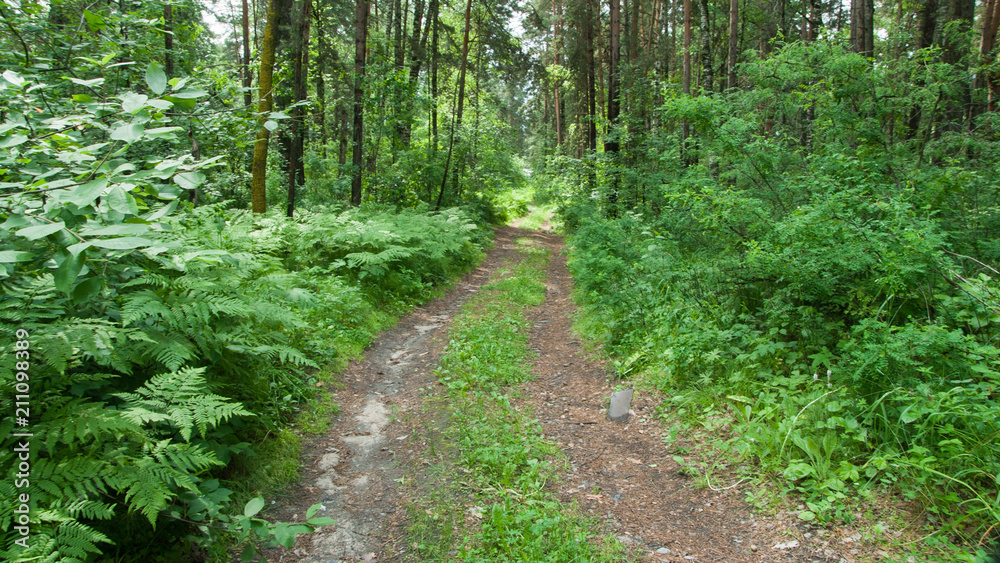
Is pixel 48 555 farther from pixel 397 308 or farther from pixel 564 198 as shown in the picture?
pixel 564 198

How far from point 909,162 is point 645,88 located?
37.2 feet

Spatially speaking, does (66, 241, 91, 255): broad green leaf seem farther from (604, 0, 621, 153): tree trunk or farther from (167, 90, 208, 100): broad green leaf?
(604, 0, 621, 153): tree trunk

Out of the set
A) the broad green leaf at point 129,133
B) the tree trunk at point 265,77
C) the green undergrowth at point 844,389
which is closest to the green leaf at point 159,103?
the broad green leaf at point 129,133

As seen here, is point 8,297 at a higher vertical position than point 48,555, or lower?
higher

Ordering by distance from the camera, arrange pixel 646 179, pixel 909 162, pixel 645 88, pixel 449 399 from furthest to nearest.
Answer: pixel 645 88, pixel 646 179, pixel 909 162, pixel 449 399

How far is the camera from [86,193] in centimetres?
169

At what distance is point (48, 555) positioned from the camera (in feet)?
6.97

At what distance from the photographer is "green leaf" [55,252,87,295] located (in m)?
1.58

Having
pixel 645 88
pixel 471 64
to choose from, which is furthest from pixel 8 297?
pixel 471 64

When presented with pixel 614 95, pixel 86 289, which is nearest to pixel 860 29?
pixel 614 95

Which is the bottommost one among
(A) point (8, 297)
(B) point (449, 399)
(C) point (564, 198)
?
(B) point (449, 399)

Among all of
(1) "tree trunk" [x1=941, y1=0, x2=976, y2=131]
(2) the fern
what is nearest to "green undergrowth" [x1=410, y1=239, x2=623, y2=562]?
(2) the fern

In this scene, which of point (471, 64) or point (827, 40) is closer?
point (827, 40)

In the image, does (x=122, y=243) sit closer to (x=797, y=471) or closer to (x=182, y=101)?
(x=182, y=101)
